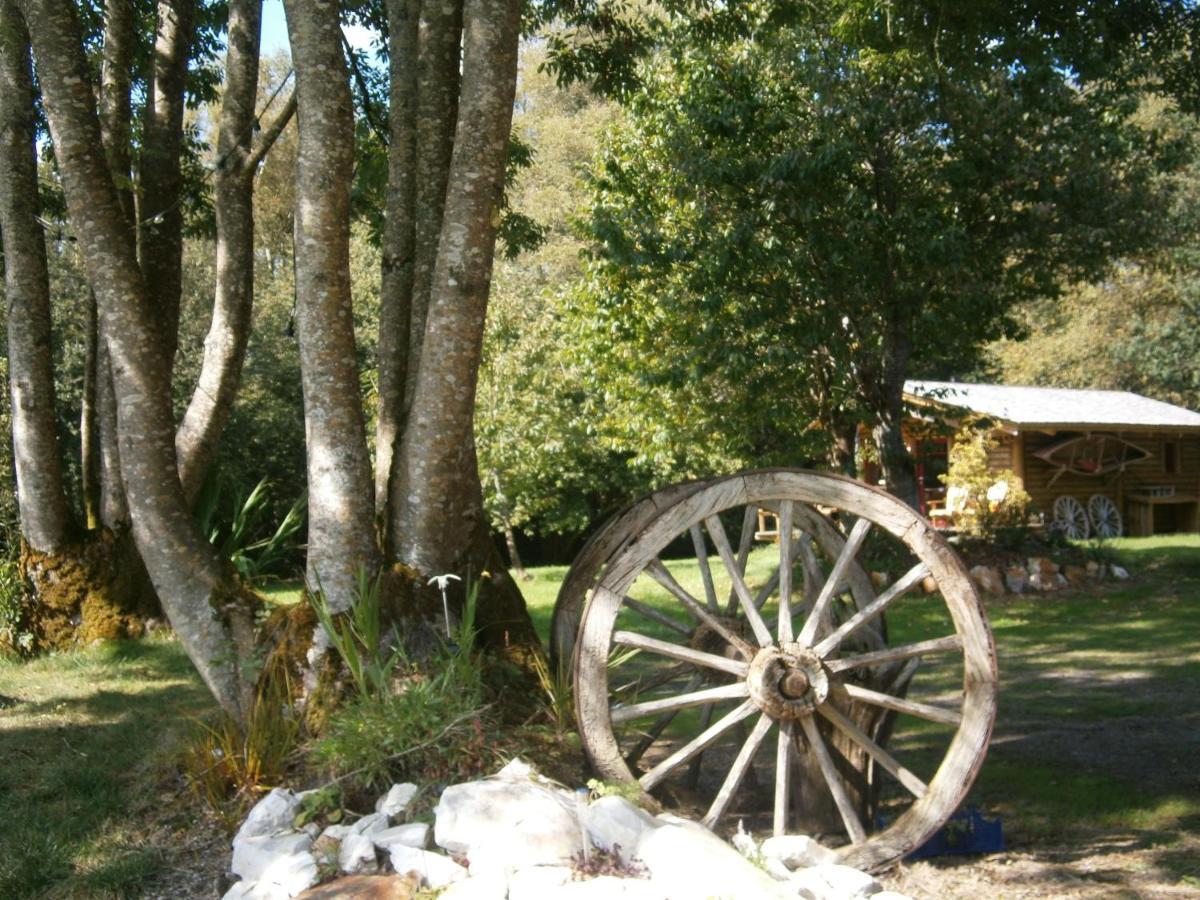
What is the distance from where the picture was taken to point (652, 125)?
50.9ft

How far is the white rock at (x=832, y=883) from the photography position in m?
4.70

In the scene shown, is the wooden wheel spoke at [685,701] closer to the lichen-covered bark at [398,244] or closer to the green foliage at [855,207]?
the lichen-covered bark at [398,244]

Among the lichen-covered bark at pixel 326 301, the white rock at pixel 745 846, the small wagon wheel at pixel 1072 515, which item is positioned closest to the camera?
the white rock at pixel 745 846

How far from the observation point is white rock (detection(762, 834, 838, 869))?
5.06 m

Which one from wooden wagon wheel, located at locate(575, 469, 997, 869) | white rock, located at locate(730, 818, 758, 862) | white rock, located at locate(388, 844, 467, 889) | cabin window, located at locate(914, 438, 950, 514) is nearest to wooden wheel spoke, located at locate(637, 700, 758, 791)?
wooden wagon wheel, located at locate(575, 469, 997, 869)

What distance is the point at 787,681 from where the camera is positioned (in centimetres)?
541

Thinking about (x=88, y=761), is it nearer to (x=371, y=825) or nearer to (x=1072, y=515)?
(x=371, y=825)

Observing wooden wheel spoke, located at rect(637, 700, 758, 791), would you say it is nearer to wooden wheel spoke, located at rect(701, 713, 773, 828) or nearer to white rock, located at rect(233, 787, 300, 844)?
wooden wheel spoke, located at rect(701, 713, 773, 828)

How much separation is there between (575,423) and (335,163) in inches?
615

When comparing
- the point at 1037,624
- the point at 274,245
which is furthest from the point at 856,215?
the point at 274,245

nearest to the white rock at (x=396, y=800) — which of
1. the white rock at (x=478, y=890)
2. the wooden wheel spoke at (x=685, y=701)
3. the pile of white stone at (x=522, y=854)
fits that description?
the pile of white stone at (x=522, y=854)

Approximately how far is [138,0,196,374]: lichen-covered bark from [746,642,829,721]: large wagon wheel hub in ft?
22.3

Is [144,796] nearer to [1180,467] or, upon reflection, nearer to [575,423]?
[575,423]

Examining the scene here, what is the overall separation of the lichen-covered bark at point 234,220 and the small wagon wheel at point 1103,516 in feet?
78.9
